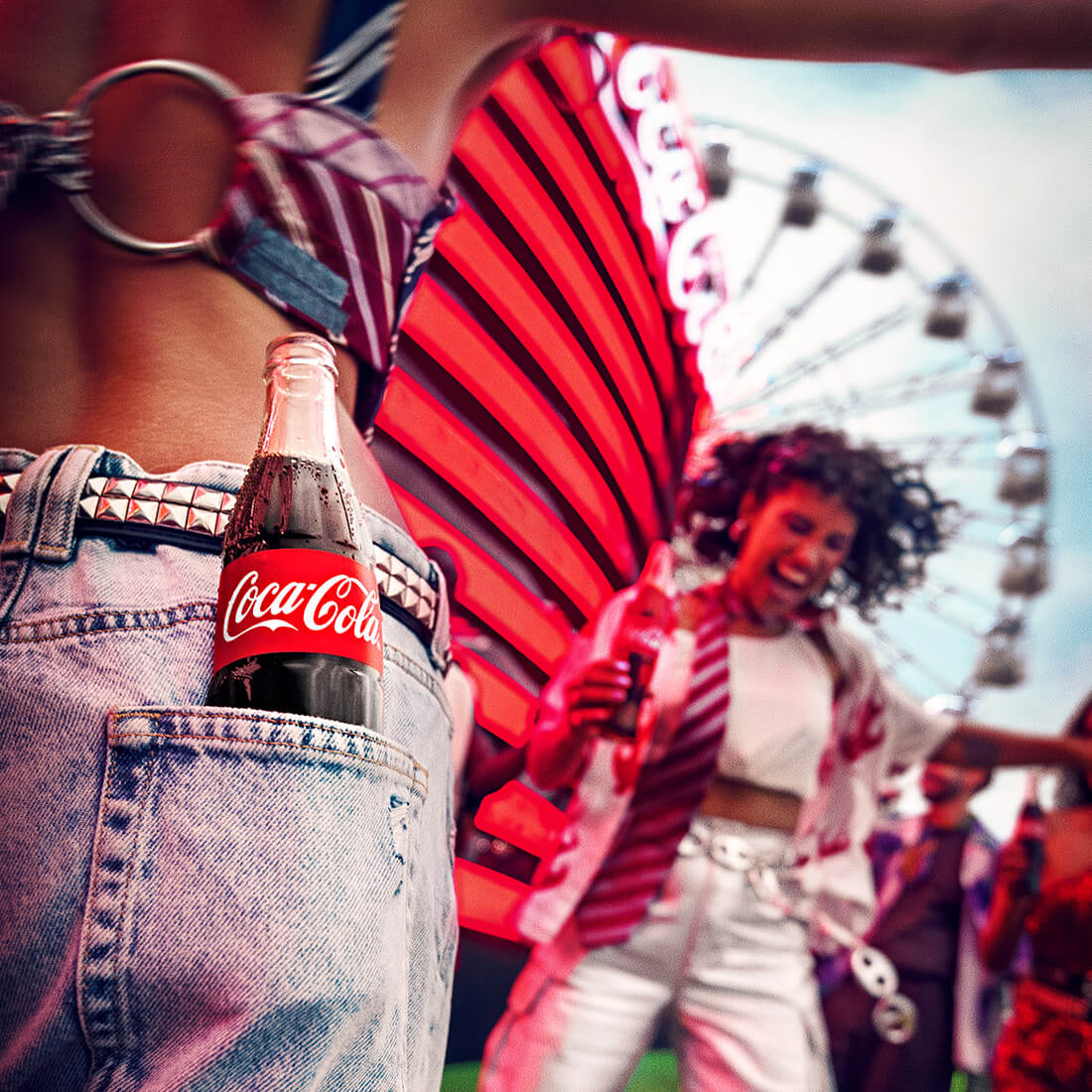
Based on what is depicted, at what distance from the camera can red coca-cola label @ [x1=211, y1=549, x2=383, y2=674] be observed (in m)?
0.57

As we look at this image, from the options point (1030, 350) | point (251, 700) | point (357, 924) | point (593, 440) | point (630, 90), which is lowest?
point (357, 924)

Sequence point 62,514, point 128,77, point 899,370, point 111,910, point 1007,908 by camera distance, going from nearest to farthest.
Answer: point 111,910 → point 62,514 → point 128,77 → point 1007,908 → point 899,370

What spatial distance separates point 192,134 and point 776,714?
140 cm

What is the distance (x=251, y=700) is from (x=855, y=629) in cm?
160

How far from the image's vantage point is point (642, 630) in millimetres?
1743

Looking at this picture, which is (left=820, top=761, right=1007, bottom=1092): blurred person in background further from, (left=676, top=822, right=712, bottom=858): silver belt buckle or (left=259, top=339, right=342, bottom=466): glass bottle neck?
(left=259, top=339, right=342, bottom=466): glass bottle neck

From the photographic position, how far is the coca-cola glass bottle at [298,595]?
22.2 inches

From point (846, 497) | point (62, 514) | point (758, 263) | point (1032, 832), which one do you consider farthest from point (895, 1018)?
point (62, 514)

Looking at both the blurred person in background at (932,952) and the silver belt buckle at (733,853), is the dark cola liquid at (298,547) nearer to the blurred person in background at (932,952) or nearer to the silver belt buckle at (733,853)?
the silver belt buckle at (733,853)

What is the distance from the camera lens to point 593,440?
5.94ft

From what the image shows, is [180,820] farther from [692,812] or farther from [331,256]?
[692,812]

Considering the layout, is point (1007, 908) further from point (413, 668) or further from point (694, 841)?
point (413, 668)

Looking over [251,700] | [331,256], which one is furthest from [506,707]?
[251,700]

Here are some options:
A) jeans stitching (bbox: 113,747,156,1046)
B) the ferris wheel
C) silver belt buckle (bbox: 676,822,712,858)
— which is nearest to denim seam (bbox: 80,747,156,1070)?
jeans stitching (bbox: 113,747,156,1046)
